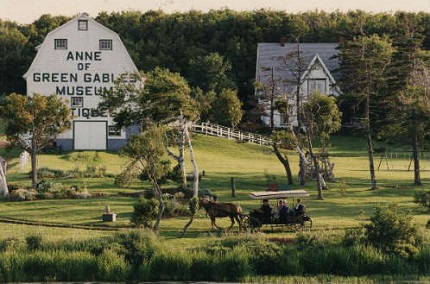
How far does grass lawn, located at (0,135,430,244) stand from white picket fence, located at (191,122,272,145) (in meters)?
1.74

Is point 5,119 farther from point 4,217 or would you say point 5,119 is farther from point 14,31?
point 14,31

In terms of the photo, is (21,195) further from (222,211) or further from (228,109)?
(228,109)

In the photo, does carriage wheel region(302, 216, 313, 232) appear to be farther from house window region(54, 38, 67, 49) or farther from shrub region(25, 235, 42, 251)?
house window region(54, 38, 67, 49)

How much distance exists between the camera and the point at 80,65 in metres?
86.3

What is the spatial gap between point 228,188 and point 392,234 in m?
23.4

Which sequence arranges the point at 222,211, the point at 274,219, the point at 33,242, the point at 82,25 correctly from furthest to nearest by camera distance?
the point at 82,25 → the point at 222,211 → the point at 274,219 → the point at 33,242

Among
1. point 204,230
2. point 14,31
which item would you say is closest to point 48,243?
point 204,230

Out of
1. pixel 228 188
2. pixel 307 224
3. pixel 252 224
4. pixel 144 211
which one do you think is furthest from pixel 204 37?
pixel 144 211

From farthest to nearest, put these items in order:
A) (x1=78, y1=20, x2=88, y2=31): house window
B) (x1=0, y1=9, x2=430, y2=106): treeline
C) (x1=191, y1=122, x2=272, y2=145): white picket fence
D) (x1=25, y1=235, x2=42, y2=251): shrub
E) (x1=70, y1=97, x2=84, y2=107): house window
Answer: (x1=0, y1=9, x2=430, y2=106): treeline
(x1=191, y1=122, x2=272, y2=145): white picket fence
(x1=70, y1=97, x2=84, y2=107): house window
(x1=78, y1=20, x2=88, y2=31): house window
(x1=25, y1=235, x2=42, y2=251): shrub

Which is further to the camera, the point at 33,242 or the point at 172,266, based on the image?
the point at 33,242

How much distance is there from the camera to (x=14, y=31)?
122 m

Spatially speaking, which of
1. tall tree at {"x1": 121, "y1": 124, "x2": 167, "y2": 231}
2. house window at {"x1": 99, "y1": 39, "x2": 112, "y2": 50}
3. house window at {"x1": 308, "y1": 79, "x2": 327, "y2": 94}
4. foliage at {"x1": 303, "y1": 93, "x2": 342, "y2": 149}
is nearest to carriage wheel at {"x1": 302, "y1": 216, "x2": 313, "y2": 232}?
tall tree at {"x1": 121, "y1": 124, "x2": 167, "y2": 231}

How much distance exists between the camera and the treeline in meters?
113

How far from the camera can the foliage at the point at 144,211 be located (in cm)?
4238
